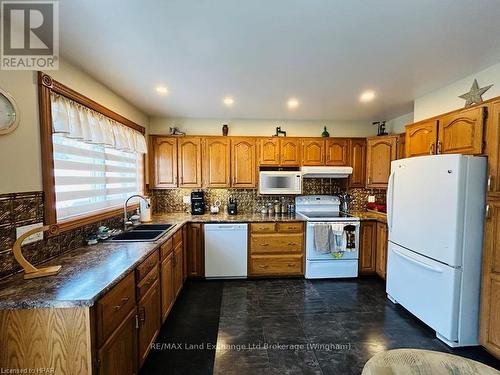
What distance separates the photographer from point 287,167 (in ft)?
12.8

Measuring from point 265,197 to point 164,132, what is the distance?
→ 2.03m

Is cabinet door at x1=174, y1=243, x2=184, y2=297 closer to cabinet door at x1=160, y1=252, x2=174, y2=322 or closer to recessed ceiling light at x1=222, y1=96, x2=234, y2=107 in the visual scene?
cabinet door at x1=160, y1=252, x2=174, y2=322

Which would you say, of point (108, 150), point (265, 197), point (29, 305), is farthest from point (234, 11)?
point (265, 197)

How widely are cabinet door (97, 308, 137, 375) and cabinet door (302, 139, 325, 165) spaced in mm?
3132

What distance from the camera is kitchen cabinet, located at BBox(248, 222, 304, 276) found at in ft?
11.3

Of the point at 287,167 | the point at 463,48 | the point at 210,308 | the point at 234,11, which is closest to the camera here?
the point at 234,11

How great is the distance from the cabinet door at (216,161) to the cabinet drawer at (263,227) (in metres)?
0.88

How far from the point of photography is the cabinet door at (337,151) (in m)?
3.87

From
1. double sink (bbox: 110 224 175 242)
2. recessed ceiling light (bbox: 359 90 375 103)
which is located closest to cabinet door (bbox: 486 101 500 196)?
recessed ceiling light (bbox: 359 90 375 103)

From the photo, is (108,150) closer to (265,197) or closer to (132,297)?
(132,297)

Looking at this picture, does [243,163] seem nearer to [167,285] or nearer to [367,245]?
[167,285]

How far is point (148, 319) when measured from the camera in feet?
6.25

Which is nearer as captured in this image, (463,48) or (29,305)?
(29,305)

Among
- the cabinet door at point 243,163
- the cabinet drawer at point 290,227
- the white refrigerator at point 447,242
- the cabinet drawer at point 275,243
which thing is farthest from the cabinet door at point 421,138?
the cabinet door at point 243,163
